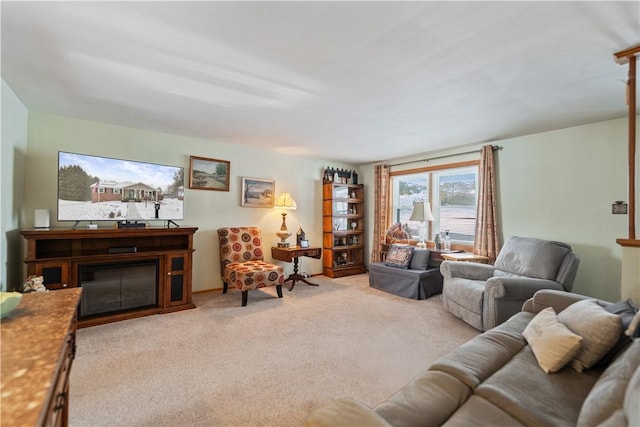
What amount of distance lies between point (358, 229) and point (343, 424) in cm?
511

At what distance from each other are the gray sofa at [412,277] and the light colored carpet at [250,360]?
33 centimetres

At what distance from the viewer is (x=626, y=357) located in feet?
4.02

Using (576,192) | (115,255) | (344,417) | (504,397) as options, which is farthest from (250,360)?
(576,192)

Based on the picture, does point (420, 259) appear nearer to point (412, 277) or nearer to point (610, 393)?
point (412, 277)

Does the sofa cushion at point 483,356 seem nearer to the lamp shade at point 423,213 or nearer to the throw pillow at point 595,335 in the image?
the throw pillow at point 595,335

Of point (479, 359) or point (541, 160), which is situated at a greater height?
point (541, 160)

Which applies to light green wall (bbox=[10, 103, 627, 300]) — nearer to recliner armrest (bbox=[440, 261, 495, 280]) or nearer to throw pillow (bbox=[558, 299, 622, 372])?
recliner armrest (bbox=[440, 261, 495, 280])

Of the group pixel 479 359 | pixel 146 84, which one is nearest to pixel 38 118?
pixel 146 84

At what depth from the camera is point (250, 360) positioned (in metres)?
2.32

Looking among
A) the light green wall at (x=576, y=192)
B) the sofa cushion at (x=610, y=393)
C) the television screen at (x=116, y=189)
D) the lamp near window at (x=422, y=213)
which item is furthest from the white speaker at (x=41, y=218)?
the light green wall at (x=576, y=192)

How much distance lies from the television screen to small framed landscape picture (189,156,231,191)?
306 mm

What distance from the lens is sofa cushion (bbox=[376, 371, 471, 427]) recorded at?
1108 millimetres

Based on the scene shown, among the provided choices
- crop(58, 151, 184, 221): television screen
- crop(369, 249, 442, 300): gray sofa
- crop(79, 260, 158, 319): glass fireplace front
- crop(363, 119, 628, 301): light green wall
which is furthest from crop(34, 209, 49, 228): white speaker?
crop(363, 119, 628, 301): light green wall

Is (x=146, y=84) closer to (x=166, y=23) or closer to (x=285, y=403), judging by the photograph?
(x=166, y=23)
